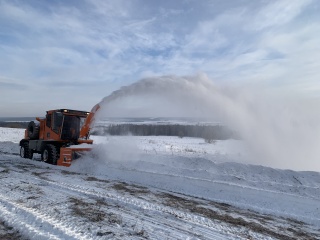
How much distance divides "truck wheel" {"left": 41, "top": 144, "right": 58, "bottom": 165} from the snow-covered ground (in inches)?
46.0

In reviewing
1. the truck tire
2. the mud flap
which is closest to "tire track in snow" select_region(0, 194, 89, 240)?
the mud flap

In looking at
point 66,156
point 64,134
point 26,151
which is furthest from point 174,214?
point 26,151

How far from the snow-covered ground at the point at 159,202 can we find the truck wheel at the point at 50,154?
1.17 metres

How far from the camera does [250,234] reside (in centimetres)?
575

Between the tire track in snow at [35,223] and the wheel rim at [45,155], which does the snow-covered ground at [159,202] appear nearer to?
the tire track in snow at [35,223]

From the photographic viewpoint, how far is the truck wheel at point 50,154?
14.4 meters

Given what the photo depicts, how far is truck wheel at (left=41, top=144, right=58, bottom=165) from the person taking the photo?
14405mm

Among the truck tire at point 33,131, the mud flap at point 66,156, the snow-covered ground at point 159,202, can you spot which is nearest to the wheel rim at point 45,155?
the mud flap at point 66,156

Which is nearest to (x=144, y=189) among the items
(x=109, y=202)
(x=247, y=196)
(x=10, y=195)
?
(x=109, y=202)

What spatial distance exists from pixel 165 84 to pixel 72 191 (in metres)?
7.52

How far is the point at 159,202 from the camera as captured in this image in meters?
7.76

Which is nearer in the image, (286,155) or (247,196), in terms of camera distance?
(247,196)

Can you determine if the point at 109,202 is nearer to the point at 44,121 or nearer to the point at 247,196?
the point at 247,196

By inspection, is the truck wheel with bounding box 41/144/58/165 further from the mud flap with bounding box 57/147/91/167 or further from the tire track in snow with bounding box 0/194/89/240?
the tire track in snow with bounding box 0/194/89/240
